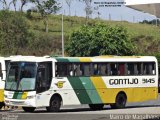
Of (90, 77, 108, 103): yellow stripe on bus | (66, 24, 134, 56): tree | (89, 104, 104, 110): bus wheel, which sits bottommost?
(89, 104, 104, 110): bus wheel

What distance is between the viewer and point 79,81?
84.9ft

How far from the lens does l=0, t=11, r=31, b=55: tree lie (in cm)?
5486

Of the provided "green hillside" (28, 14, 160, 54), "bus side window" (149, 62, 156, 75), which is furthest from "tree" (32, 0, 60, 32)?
"bus side window" (149, 62, 156, 75)

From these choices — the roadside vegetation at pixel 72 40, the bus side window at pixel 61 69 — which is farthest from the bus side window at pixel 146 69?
the roadside vegetation at pixel 72 40

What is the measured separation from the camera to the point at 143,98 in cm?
2844

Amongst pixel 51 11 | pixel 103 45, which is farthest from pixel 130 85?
pixel 51 11

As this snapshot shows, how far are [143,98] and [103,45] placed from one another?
29.6m

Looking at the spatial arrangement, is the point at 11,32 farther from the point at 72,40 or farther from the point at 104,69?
the point at 104,69

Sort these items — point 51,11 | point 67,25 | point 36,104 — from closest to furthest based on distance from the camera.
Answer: point 36,104, point 51,11, point 67,25

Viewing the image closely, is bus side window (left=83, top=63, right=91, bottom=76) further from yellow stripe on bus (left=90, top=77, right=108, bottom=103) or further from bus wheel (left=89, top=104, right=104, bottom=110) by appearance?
bus wheel (left=89, top=104, right=104, bottom=110)

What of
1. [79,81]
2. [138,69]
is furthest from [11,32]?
[79,81]

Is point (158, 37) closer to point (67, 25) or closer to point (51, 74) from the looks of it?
point (67, 25)

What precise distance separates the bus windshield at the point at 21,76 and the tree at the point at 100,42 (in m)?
32.4

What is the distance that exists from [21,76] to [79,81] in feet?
9.65
